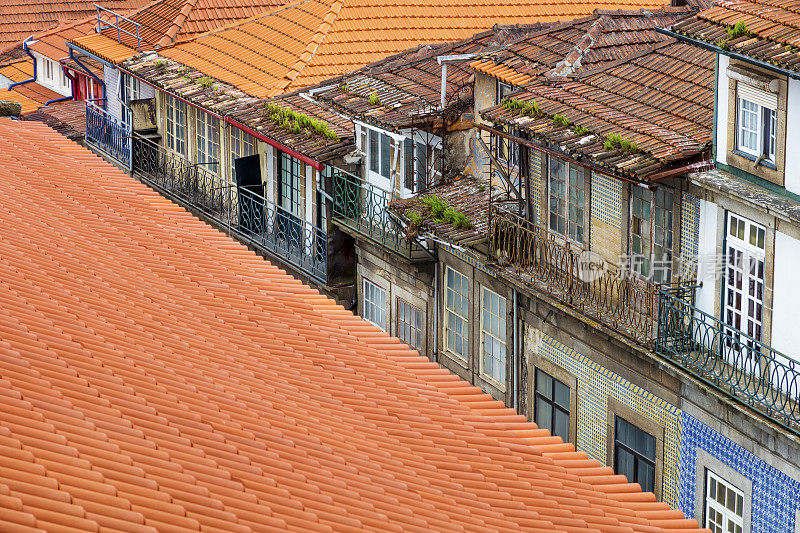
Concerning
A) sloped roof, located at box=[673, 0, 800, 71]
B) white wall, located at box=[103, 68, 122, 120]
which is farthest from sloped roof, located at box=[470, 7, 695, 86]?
white wall, located at box=[103, 68, 122, 120]

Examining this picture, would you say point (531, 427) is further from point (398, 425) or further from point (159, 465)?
point (159, 465)

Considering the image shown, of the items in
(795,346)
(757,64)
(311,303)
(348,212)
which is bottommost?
(348,212)

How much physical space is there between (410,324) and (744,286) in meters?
10.4

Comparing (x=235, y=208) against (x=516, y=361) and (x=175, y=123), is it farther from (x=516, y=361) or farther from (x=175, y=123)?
(x=516, y=361)

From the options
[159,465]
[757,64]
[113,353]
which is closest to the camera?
[159,465]

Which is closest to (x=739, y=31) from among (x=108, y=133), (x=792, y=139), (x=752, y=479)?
(x=792, y=139)

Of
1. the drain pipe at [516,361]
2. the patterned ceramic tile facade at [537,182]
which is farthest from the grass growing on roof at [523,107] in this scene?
the drain pipe at [516,361]

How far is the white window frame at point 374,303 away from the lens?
28297 mm

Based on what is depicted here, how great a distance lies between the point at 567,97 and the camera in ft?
70.2

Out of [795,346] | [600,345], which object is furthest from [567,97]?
[795,346]

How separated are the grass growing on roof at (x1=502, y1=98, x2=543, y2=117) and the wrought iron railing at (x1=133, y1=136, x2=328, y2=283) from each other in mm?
8234

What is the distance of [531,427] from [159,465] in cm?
480

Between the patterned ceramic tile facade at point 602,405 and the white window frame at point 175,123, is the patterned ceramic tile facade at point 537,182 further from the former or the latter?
the white window frame at point 175,123

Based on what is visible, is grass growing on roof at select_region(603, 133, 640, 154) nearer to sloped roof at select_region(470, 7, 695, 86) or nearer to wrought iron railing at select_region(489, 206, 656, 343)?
wrought iron railing at select_region(489, 206, 656, 343)
